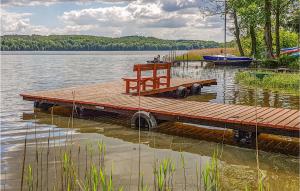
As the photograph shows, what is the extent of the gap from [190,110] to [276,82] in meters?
14.4

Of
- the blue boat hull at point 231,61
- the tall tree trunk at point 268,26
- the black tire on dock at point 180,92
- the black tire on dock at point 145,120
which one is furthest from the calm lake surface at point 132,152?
the blue boat hull at point 231,61

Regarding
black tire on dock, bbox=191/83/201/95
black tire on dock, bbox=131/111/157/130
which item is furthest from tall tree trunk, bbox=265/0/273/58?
black tire on dock, bbox=131/111/157/130

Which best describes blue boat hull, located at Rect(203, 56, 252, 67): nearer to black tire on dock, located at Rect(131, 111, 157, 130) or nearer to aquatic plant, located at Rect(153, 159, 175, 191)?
black tire on dock, located at Rect(131, 111, 157, 130)

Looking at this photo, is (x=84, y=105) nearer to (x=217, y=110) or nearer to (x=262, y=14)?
(x=217, y=110)

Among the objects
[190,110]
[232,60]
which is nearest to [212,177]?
[190,110]

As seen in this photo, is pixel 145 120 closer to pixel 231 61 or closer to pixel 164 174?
pixel 164 174

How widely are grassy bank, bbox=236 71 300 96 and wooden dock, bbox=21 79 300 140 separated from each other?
409 inches

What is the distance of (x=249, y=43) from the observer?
53.3 meters

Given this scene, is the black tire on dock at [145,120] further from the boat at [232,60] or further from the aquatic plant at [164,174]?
the boat at [232,60]

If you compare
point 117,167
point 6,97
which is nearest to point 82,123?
point 117,167

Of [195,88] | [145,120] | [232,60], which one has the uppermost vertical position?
[232,60]

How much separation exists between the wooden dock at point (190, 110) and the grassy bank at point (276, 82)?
10379mm

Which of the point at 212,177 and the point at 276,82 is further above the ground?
the point at 276,82

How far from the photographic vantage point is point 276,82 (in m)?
24.8
